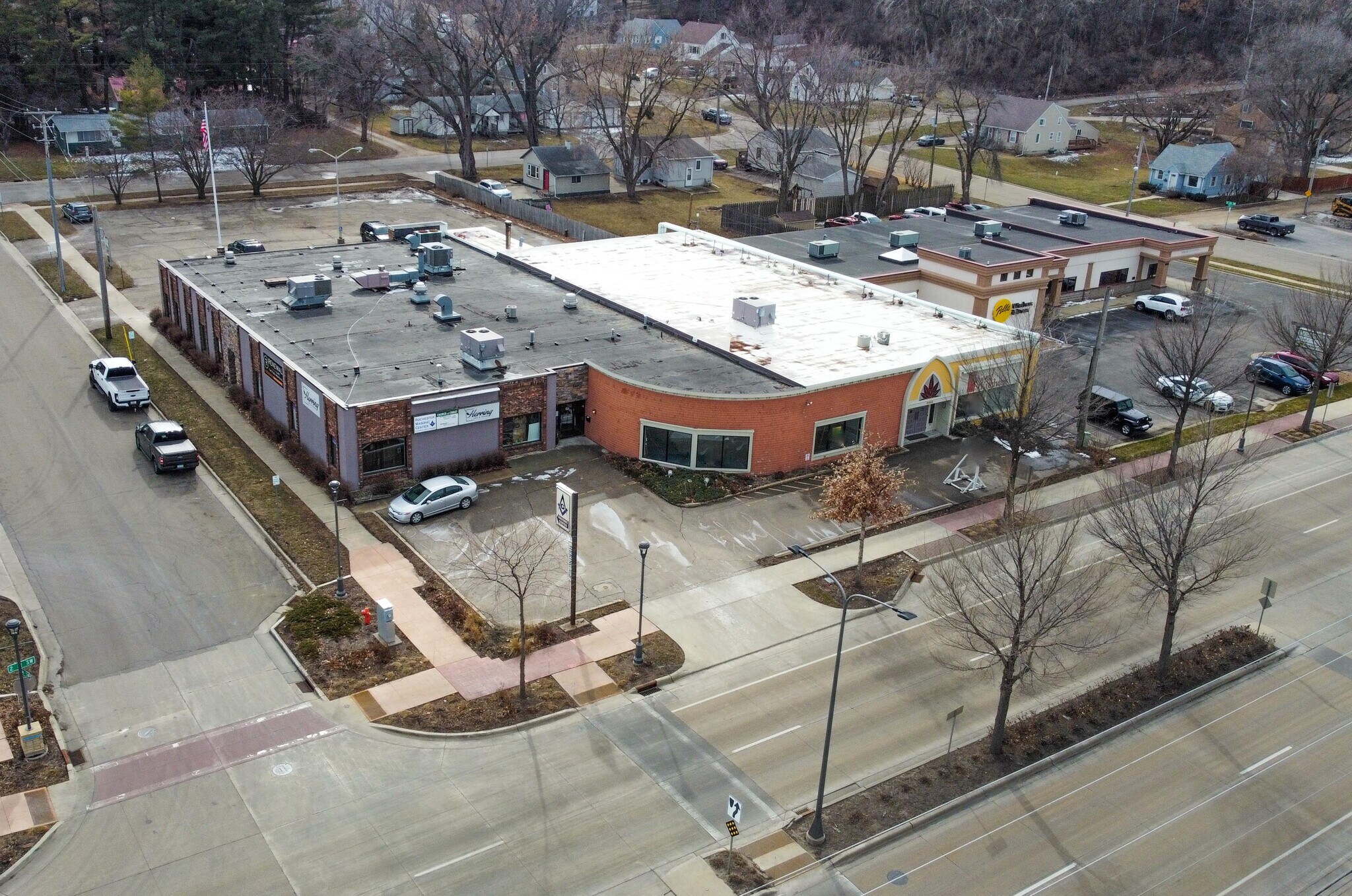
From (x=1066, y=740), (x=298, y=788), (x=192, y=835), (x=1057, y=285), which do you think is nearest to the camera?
(x=192, y=835)

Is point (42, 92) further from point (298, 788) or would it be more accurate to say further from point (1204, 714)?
point (1204, 714)

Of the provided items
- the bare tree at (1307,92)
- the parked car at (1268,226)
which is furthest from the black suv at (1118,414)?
the bare tree at (1307,92)

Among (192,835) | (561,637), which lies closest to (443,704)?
(561,637)

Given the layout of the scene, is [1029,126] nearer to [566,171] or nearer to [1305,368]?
[566,171]

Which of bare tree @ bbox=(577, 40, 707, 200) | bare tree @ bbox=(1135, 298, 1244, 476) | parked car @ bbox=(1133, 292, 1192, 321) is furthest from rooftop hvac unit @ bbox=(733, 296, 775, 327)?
bare tree @ bbox=(577, 40, 707, 200)

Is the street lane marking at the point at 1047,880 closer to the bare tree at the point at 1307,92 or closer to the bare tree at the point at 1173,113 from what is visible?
the bare tree at the point at 1307,92

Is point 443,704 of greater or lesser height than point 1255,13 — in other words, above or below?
below

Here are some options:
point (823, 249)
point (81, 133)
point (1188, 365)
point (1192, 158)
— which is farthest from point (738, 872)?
point (1192, 158)

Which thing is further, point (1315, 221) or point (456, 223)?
point (1315, 221)
